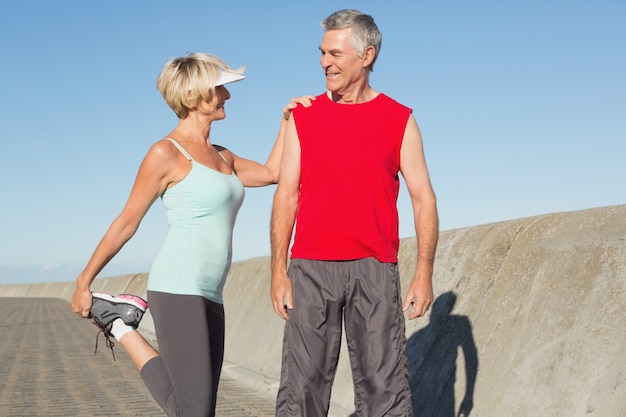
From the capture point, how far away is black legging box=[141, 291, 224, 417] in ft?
13.2

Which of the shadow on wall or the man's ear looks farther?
the shadow on wall

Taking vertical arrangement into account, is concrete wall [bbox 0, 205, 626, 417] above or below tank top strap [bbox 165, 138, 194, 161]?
below

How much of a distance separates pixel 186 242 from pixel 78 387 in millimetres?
6339

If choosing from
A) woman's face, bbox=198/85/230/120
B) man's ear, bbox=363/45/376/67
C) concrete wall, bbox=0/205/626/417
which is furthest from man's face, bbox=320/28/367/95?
concrete wall, bbox=0/205/626/417

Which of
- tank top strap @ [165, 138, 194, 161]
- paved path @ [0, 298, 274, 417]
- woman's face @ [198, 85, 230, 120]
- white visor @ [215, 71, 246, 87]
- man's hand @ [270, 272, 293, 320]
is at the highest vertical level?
white visor @ [215, 71, 246, 87]

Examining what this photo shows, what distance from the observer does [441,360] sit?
22.2 feet

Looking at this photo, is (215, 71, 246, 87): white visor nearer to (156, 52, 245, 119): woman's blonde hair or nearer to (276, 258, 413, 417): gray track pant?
(156, 52, 245, 119): woman's blonde hair

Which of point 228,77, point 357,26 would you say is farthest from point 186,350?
point 357,26

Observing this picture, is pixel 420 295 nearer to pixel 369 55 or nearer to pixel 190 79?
pixel 369 55

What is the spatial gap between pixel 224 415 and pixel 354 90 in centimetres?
437

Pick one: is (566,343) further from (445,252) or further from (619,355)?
(445,252)

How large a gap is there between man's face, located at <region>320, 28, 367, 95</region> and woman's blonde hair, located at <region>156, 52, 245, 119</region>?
0.49 metres

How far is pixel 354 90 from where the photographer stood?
4.20 m

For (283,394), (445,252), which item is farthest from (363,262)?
(445,252)
